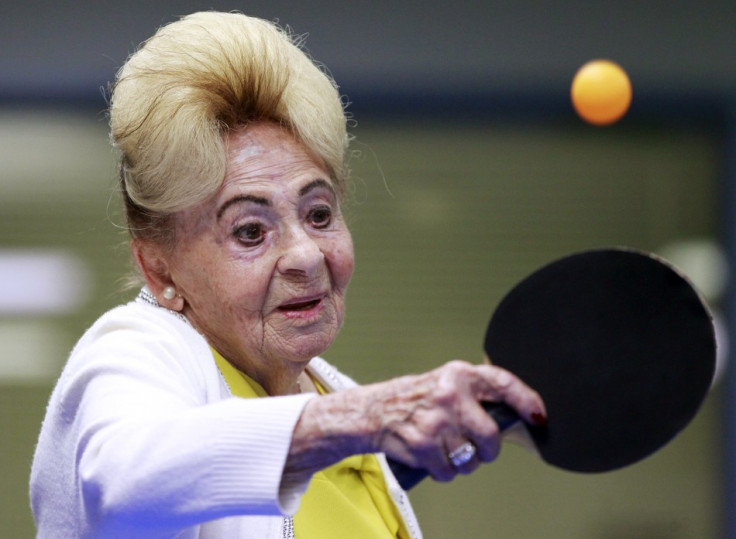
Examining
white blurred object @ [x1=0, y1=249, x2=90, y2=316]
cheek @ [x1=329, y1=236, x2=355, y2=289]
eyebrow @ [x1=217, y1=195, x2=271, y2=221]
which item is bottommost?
white blurred object @ [x1=0, y1=249, x2=90, y2=316]

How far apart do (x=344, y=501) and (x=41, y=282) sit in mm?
3888

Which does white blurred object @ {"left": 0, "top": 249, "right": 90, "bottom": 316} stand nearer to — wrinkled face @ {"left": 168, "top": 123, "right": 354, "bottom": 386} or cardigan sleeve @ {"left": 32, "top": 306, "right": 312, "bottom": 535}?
wrinkled face @ {"left": 168, "top": 123, "right": 354, "bottom": 386}

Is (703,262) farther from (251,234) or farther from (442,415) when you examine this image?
(442,415)

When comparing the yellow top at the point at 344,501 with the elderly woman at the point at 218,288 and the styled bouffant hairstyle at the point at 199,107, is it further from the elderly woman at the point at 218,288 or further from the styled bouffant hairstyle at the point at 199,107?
the styled bouffant hairstyle at the point at 199,107

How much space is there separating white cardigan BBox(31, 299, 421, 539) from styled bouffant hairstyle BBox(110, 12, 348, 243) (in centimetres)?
29

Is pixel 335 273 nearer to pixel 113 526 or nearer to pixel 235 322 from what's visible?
pixel 235 322

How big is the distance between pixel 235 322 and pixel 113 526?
1.74ft

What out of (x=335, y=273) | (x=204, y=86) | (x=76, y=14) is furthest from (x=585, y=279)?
(x=76, y=14)

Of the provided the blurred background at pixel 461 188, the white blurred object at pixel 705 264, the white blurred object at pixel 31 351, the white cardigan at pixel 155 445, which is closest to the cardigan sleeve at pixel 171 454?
the white cardigan at pixel 155 445

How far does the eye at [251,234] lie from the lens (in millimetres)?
1759

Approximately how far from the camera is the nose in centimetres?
175

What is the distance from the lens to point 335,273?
1849 millimetres

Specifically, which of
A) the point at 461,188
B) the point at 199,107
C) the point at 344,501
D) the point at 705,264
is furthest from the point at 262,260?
the point at 705,264

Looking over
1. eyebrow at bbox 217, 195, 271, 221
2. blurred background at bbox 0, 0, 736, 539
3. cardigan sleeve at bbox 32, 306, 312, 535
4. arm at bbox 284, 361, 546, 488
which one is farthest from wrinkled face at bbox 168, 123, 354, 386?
blurred background at bbox 0, 0, 736, 539
